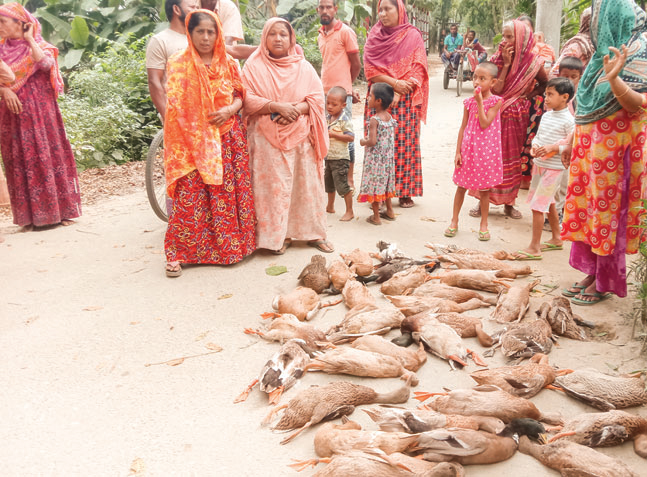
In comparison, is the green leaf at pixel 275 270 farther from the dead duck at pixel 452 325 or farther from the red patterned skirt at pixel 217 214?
the dead duck at pixel 452 325

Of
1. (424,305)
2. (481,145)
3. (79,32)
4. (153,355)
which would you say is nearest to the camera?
(153,355)

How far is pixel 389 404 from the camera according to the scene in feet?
7.63

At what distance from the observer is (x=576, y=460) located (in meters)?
1.84

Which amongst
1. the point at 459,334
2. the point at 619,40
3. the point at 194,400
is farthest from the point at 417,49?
the point at 194,400

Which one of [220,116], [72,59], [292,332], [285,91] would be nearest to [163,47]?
[220,116]

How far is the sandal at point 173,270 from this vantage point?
394 centimetres

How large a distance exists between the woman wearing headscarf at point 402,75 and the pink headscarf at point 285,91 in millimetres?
1034

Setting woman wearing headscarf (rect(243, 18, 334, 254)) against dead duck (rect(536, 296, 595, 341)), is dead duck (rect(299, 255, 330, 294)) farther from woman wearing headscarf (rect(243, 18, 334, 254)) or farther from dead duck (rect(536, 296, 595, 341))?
dead duck (rect(536, 296, 595, 341))

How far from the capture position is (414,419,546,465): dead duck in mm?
1887

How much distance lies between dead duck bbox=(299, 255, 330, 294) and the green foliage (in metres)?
4.98

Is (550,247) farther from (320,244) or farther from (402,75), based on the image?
(402,75)

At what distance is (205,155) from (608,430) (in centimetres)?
300

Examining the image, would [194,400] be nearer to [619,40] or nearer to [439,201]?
[619,40]

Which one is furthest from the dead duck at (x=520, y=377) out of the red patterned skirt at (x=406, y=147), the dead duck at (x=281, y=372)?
the red patterned skirt at (x=406, y=147)
